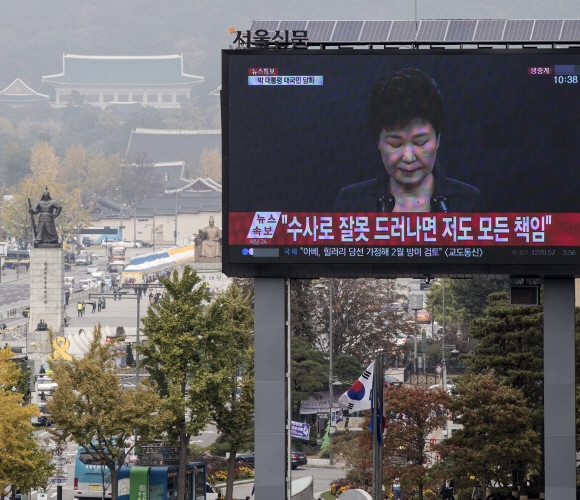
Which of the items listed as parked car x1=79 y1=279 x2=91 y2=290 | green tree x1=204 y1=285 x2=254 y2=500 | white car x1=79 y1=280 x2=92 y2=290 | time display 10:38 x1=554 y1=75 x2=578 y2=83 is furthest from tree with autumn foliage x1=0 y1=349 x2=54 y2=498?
white car x1=79 y1=280 x2=92 y2=290

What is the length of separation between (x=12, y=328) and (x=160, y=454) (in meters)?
66.7

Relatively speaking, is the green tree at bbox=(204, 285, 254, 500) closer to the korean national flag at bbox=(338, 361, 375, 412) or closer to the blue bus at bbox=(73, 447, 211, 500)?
the blue bus at bbox=(73, 447, 211, 500)

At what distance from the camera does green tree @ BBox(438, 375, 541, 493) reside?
4541cm

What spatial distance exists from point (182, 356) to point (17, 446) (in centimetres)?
613

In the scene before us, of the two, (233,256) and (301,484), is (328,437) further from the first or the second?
(233,256)

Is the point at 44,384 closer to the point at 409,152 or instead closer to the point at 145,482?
the point at 145,482

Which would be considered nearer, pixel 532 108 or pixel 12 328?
pixel 532 108

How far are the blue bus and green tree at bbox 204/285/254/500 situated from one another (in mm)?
1193

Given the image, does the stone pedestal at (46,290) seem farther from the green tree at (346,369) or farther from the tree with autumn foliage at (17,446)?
the tree with autumn foliage at (17,446)

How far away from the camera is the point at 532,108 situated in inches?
1406

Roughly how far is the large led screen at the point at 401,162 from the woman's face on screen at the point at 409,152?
0.09ft

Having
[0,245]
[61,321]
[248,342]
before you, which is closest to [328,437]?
[248,342]

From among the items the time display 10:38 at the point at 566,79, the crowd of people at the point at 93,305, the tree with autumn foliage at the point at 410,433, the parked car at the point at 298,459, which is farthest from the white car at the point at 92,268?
the time display 10:38 at the point at 566,79

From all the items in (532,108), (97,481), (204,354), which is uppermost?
(532,108)
